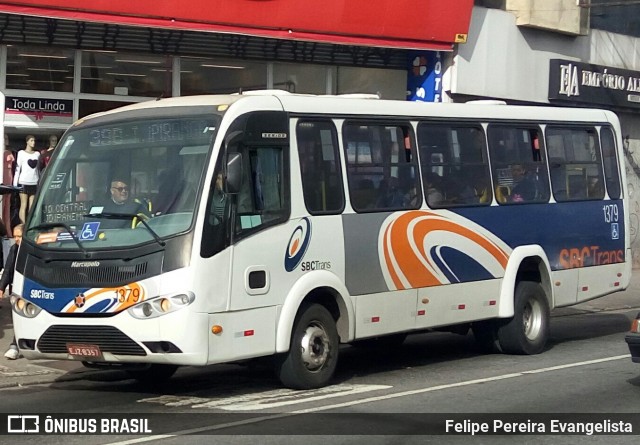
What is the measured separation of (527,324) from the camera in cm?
1427

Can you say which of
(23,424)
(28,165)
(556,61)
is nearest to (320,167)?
(23,424)

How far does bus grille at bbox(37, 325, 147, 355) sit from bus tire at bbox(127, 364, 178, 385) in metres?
1.53

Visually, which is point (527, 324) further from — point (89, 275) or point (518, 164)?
point (89, 275)

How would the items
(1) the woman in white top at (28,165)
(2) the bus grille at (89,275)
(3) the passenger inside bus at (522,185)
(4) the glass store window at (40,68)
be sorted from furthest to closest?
(1) the woman in white top at (28,165) → (4) the glass store window at (40,68) → (3) the passenger inside bus at (522,185) → (2) the bus grille at (89,275)

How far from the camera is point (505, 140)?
14102mm

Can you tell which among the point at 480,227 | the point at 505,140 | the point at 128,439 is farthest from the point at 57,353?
the point at 505,140

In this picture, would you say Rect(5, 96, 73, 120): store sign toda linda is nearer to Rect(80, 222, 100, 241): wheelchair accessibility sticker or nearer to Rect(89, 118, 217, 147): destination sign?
Rect(89, 118, 217, 147): destination sign

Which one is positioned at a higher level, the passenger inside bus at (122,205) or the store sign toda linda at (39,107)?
the store sign toda linda at (39,107)

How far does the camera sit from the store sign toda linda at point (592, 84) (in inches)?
977

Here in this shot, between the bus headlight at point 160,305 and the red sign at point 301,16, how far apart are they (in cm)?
795

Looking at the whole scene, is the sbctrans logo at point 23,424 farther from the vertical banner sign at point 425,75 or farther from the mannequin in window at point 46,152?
the vertical banner sign at point 425,75

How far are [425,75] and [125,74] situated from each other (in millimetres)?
6243

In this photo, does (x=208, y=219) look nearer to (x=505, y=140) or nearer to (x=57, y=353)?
(x=57, y=353)

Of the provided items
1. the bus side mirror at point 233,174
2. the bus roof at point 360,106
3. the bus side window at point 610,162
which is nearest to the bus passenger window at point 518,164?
the bus roof at point 360,106
